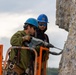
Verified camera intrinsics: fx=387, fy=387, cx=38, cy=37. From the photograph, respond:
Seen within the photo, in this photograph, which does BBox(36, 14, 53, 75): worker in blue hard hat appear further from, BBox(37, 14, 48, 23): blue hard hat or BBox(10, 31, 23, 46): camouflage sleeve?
BBox(10, 31, 23, 46): camouflage sleeve

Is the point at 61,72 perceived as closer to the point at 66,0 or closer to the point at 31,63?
the point at 31,63

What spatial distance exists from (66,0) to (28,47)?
238cm

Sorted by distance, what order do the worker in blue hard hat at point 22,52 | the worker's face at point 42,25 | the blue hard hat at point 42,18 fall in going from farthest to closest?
the blue hard hat at point 42,18, the worker's face at point 42,25, the worker in blue hard hat at point 22,52

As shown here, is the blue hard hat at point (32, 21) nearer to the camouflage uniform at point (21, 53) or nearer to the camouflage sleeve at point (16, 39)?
the camouflage uniform at point (21, 53)

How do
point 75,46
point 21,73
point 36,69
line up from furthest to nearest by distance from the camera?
point 21,73 < point 36,69 < point 75,46

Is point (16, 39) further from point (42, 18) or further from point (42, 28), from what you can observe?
point (42, 18)

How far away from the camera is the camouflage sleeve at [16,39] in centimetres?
1123

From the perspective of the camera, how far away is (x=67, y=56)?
9.52 meters

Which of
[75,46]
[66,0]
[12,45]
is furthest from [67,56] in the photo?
[66,0]

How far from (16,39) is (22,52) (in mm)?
452

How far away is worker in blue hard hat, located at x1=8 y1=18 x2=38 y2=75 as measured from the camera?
11328 millimetres

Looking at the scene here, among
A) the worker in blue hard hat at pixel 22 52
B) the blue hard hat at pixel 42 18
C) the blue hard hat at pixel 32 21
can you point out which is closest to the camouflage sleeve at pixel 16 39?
the worker in blue hard hat at pixel 22 52

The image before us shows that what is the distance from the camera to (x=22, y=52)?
1139 cm

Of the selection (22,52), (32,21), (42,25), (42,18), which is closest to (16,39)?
(22,52)
